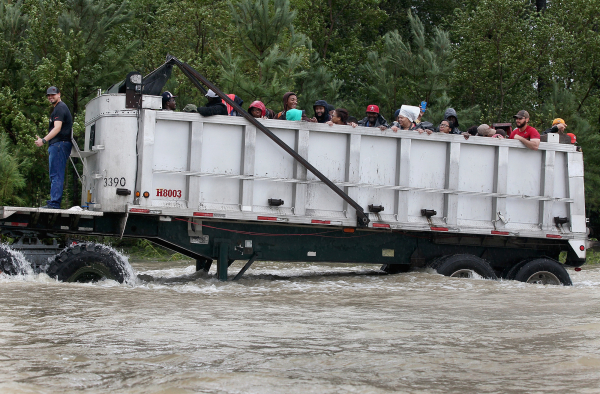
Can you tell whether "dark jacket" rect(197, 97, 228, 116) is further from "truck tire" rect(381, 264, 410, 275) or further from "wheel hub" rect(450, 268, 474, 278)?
"wheel hub" rect(450, 268, 474, 278)

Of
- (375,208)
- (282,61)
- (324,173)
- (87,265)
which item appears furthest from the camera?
(282,61)

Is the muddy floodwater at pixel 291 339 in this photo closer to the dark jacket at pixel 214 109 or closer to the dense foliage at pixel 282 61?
the dark jacket at pixel 214 109

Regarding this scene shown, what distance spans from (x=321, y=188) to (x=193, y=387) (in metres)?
5.96

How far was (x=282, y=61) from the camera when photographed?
18141mm

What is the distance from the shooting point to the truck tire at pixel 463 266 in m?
11.4

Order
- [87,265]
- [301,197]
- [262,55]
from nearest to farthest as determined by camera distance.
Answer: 1. [87,265]
2. [301,197]
3. [262,55]

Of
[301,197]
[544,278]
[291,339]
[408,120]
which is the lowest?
[291,339]

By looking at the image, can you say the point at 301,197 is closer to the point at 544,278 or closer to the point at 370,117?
the point at 370,117

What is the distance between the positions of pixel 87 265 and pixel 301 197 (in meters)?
3.07

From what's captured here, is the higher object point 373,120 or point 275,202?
point 373,120

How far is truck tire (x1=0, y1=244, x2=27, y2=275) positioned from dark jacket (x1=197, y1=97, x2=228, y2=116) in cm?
304

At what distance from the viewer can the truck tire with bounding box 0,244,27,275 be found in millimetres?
9414

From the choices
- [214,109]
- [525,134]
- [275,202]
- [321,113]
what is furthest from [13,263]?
[525,134]

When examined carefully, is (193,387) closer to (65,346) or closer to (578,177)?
(65,346)
